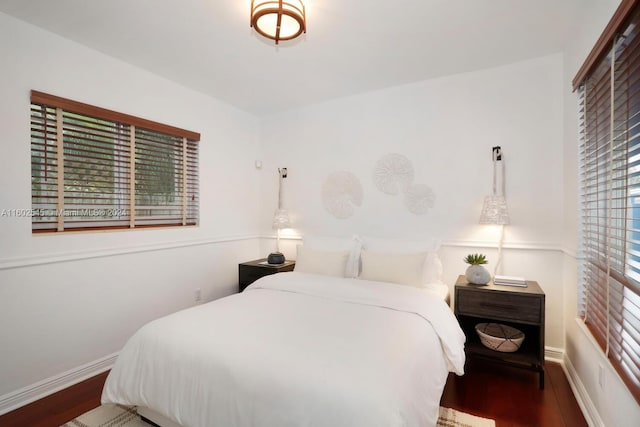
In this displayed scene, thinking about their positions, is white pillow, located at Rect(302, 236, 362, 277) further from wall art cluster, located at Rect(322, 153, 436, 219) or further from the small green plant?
the small green plant

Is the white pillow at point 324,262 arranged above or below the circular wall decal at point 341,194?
below

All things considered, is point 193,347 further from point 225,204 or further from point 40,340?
point 225,204

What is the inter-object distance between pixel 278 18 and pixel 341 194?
210 cm

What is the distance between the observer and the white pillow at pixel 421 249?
110 inches

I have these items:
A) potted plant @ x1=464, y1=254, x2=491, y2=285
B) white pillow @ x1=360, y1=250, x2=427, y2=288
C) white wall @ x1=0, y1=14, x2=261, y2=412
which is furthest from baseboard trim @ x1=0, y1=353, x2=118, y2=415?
potted plant @ x1=464, y1=254, x2=491, y2=285

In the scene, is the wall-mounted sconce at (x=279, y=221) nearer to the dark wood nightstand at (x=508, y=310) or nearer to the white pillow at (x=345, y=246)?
the white pillow at (x=345, y=246)

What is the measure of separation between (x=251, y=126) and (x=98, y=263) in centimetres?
235

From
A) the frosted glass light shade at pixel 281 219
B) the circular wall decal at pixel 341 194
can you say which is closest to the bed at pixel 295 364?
the circular wall decal at pixel 341 194

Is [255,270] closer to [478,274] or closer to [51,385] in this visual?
[51,385]

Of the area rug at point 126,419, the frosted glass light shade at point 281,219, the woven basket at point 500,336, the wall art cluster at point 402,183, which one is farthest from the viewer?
the frosted glass light shade at point 281,219

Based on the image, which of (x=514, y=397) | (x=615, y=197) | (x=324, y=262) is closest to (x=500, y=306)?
(x=514, y=397)

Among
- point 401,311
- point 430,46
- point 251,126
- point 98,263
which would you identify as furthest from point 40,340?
point 430,46

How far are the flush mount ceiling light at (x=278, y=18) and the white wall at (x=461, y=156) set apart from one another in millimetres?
1678

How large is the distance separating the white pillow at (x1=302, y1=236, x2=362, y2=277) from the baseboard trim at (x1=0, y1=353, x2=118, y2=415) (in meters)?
2.00
